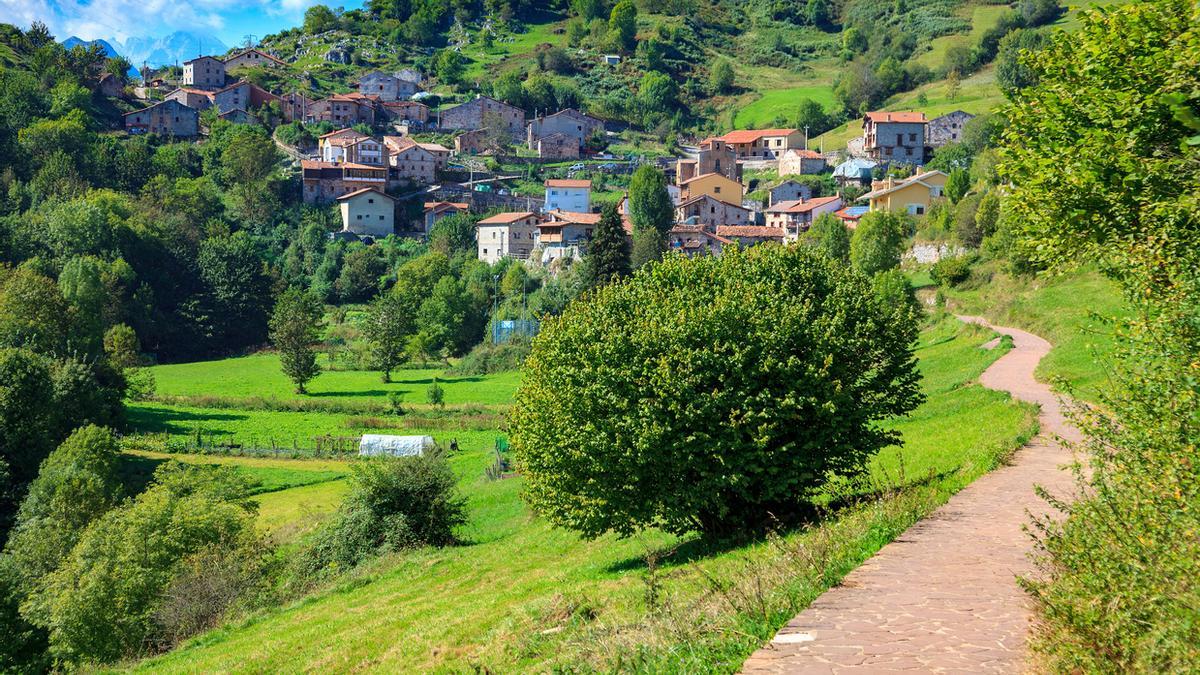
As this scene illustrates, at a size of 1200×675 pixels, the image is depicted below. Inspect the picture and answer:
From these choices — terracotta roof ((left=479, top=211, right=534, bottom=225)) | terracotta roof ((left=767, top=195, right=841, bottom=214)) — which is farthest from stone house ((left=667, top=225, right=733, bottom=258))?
terracotta roof ((left=479, top=211, right=534, bottom=225))

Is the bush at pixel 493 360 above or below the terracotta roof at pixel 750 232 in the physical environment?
below

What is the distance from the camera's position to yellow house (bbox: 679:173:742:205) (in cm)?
9669

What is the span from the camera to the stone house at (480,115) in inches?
5098

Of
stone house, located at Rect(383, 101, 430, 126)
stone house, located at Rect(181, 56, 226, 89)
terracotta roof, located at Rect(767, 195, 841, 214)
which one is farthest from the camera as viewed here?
stone house, located at Rect(181, 56, 226, 89)

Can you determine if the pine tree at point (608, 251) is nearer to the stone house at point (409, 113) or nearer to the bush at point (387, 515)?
the bush at point (387, 515)

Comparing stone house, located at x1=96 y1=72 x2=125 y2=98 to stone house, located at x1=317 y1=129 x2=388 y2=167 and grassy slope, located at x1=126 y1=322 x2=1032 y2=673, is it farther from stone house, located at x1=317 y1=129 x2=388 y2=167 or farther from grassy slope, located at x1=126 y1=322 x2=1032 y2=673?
grassy slope, located at x1=126 y1=322 x2=1032 y2=673

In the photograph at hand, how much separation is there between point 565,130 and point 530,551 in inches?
4186

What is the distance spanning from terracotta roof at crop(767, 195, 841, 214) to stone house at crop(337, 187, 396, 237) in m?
37.4

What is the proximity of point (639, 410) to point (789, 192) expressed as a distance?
85.3 metres

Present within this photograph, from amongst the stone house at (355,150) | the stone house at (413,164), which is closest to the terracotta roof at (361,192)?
the stone house at (355,150)

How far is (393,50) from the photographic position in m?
160

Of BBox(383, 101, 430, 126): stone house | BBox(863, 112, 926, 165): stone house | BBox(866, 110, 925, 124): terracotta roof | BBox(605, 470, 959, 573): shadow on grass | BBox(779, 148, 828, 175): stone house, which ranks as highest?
BBox(383, 101, 430, 126): stone house

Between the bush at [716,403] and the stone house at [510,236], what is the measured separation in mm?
73014

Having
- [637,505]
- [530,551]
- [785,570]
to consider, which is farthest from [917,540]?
[530,551]
